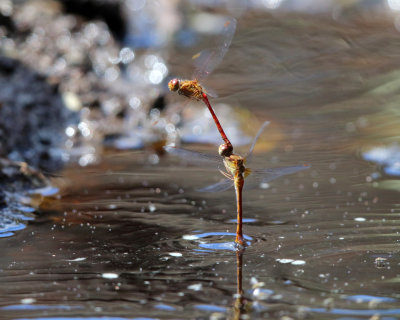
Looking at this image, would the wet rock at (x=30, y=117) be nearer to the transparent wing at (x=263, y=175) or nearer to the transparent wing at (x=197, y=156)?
the transparent wing at (x=197, y=156)

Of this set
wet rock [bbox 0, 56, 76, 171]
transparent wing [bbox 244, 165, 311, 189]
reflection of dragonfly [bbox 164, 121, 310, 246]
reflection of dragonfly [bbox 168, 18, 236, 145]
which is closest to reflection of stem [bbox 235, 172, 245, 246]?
reflection of dragonfly [bbox 164, 121, 310, 246]

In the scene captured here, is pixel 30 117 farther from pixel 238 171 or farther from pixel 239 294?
pixel 239 294

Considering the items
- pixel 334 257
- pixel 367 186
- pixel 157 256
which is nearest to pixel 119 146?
pixel 367 186

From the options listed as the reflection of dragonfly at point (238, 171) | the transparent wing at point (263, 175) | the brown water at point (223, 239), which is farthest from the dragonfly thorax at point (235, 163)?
the brown water at point (223, 239)

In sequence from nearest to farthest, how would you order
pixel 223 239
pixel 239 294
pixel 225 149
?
pixel 239 294, pixel 225 149, pixel 223 239

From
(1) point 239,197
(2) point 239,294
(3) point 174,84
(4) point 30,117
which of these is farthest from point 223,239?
(4) point 30,117

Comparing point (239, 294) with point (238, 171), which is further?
point (238, 171)

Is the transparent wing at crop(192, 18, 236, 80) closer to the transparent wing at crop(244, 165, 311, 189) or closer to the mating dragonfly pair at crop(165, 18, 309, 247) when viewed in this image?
the mating dragonfly pair at crop(165, 18, 309, 247)

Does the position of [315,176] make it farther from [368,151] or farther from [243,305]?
[243,305]
